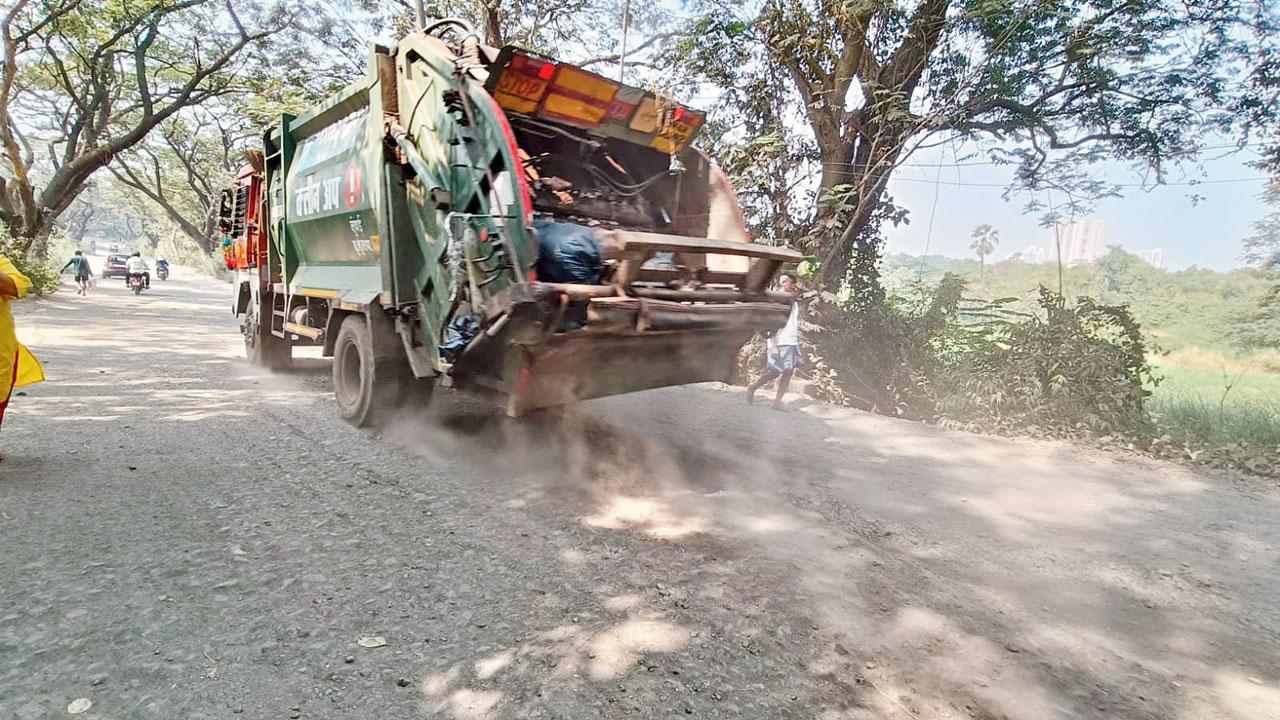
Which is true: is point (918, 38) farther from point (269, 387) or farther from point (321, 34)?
point (321, 34)

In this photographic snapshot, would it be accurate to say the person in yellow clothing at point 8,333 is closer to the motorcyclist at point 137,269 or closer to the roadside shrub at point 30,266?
the roadside shrub at point 30,266

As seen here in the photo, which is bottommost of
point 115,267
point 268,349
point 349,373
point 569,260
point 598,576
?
point 598,576

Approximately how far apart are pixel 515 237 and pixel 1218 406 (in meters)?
6.97

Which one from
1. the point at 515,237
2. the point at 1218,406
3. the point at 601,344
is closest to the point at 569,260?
the point at 515,237

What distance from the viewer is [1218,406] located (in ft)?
21.8

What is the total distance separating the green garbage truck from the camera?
3.79 metres

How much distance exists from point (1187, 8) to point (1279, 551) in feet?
20.2

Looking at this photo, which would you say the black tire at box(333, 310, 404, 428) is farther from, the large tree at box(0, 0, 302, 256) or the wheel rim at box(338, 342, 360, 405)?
the large tree at box(0, 0, 302, 256)

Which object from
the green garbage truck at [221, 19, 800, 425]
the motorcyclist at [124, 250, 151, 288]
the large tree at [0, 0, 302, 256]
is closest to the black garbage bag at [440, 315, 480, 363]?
the green garbage truck at [221, 19, 800, 425]

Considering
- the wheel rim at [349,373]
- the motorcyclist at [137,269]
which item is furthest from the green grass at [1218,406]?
the motorcyclist at [137,269]

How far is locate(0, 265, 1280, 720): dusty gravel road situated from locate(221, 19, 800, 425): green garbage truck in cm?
72

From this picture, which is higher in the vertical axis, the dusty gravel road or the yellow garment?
the yellow garment

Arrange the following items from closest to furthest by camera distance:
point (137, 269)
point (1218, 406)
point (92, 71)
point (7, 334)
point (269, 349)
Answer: point (7, 334)
point (1218, 406)
point (269, 349)
point (92, 71)
point (137, 269)

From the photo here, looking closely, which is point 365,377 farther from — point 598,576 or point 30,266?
point 30,266
